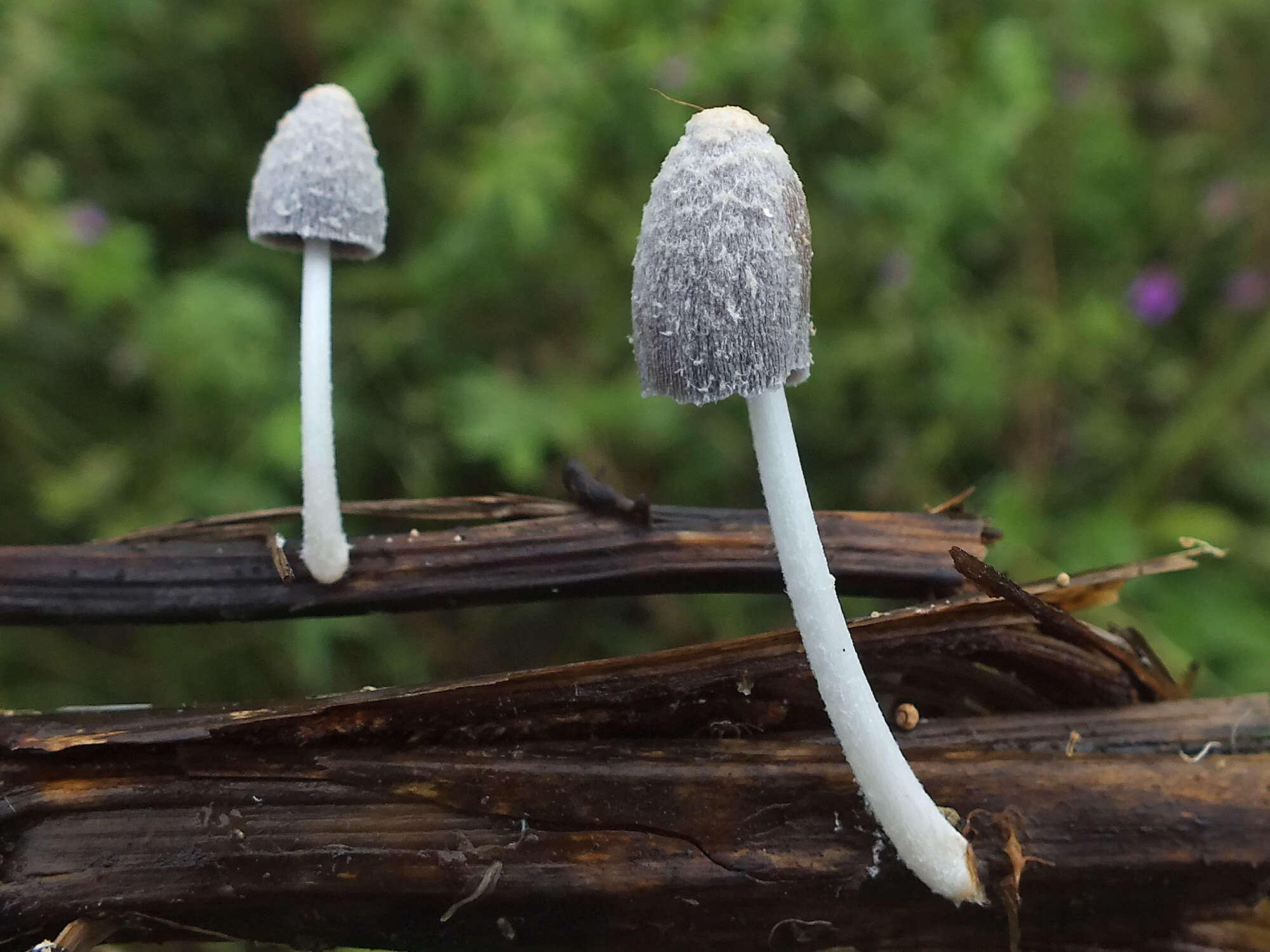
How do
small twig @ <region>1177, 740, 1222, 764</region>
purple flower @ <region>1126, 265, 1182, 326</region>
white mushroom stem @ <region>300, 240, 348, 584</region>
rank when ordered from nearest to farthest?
1. small twig @ <region>1177, 740, 1222, 764</region>
2. white mushroom stem @ <region>300, 240, 348, 584</region>
3. purple flower @ <region>1126, 265, 1182, 326</region>

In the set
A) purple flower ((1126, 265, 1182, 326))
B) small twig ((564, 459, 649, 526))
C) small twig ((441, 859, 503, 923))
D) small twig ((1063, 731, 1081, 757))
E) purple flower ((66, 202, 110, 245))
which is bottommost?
small twig ((441, 859, 503, 923))

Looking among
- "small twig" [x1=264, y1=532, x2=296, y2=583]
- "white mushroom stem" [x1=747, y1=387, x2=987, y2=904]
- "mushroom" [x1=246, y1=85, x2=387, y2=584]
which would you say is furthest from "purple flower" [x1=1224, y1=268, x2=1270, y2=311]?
"small twig" [x1=264, y1=532, x2=296, y2=583]

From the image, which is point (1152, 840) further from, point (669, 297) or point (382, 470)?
point (382, 470)

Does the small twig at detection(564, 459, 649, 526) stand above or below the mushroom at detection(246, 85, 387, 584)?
below

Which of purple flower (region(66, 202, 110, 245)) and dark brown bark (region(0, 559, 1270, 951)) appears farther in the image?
purple flower (region(66, 202, 110, 245))

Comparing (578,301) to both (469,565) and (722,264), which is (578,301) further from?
(722,264)

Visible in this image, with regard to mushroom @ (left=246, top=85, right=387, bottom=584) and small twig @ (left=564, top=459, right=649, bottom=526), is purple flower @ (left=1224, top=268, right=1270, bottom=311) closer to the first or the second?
small twig @ (left=564, top=459, right=649, bottom=526)

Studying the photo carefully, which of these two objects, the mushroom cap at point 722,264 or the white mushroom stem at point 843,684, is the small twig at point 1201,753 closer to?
the white mushroom stem at point 843,684

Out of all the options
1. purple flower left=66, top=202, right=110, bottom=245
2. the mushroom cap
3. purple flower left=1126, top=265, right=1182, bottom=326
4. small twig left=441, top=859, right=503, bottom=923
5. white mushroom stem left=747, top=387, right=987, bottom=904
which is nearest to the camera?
the mushroom cap
